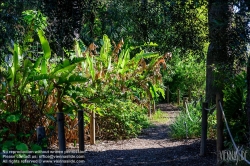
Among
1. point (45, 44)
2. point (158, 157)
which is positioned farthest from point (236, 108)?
point (45, 44)

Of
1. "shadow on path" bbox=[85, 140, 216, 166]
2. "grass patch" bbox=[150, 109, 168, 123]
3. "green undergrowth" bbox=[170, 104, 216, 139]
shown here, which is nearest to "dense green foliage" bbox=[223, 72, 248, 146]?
"shadow on path" bbox=[85, 140, 216, 166]

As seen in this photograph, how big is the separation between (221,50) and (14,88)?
11.1ft

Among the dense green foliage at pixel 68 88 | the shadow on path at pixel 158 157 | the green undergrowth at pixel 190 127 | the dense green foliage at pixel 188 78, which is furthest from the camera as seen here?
the dense green foliage at pixel 188 78

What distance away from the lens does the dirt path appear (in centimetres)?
657

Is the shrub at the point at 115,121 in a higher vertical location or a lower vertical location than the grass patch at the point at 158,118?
higher

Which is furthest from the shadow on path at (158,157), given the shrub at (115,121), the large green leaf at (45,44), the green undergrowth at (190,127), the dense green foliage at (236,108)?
the large green leaf at (45,44)

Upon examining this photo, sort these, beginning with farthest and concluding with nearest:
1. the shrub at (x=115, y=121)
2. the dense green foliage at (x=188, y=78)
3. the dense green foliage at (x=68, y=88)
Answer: the dense green foliage at (x=188, y=78) < the shrub at (x=115, y=121) < the dense green foliage at (x=68, y=88)

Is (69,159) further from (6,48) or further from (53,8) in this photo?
(53,8)

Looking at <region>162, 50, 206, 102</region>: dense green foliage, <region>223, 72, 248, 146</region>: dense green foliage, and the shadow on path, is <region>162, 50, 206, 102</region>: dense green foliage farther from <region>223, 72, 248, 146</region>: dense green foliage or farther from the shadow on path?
<region>223, 72, 248, 146</region>: dense green foliage

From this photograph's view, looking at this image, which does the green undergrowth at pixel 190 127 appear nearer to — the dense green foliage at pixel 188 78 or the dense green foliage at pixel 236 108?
the dense green foliage at pixel 236 108

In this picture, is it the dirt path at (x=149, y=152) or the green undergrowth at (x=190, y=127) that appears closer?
the dirt path at (x=149, y=152)

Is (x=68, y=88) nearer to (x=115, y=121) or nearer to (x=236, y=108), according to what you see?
(x=115, y=121)

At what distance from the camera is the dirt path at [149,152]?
657 centimetres

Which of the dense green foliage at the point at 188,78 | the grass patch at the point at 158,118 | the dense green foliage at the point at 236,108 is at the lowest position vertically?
the grass patch at the point at 158,118
